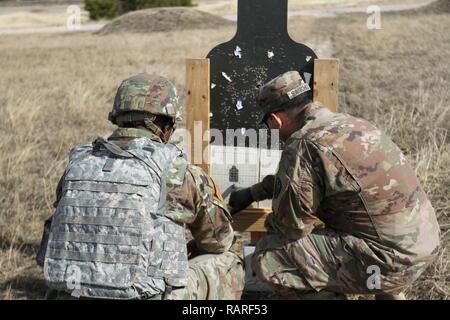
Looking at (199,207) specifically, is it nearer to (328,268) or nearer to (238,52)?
(328,268)

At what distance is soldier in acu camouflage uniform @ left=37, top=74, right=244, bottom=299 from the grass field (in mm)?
1408

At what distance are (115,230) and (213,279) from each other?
597 millimetres

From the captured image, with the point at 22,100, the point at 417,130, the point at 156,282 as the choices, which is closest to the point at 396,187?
the point at 156,282

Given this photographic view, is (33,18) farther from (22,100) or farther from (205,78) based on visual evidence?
(205,78)

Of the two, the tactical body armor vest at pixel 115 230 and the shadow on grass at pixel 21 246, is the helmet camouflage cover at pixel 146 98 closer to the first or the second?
the tactical body armor vest at pixel 115 230

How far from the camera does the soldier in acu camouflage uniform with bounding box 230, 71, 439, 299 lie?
9.34 ft

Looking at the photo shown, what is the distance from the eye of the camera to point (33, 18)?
116ft

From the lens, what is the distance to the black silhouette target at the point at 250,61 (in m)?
3.81

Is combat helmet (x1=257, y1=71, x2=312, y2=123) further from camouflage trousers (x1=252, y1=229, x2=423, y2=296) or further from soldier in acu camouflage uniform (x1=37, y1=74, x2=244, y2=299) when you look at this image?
camouflage trousers (x1=252, y1=229, x2=423, y2=296)

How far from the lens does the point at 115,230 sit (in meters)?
2.49

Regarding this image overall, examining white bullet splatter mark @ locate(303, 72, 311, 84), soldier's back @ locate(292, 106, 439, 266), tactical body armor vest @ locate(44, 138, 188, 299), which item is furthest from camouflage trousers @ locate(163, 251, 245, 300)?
white bullet splatter mark @ locate(303, 72, 311, 84)

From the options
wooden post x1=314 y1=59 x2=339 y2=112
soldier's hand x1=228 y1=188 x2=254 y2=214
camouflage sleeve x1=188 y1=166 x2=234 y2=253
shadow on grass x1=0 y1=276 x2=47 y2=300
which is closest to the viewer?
camouflage sleeve x1=188 y1=166 x2=234 y2=253

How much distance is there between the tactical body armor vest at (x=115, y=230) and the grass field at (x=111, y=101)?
4.73 feet

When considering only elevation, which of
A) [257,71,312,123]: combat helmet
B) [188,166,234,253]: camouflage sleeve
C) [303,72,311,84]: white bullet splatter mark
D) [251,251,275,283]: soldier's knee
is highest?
[257,71,312,123]: combat helmet
